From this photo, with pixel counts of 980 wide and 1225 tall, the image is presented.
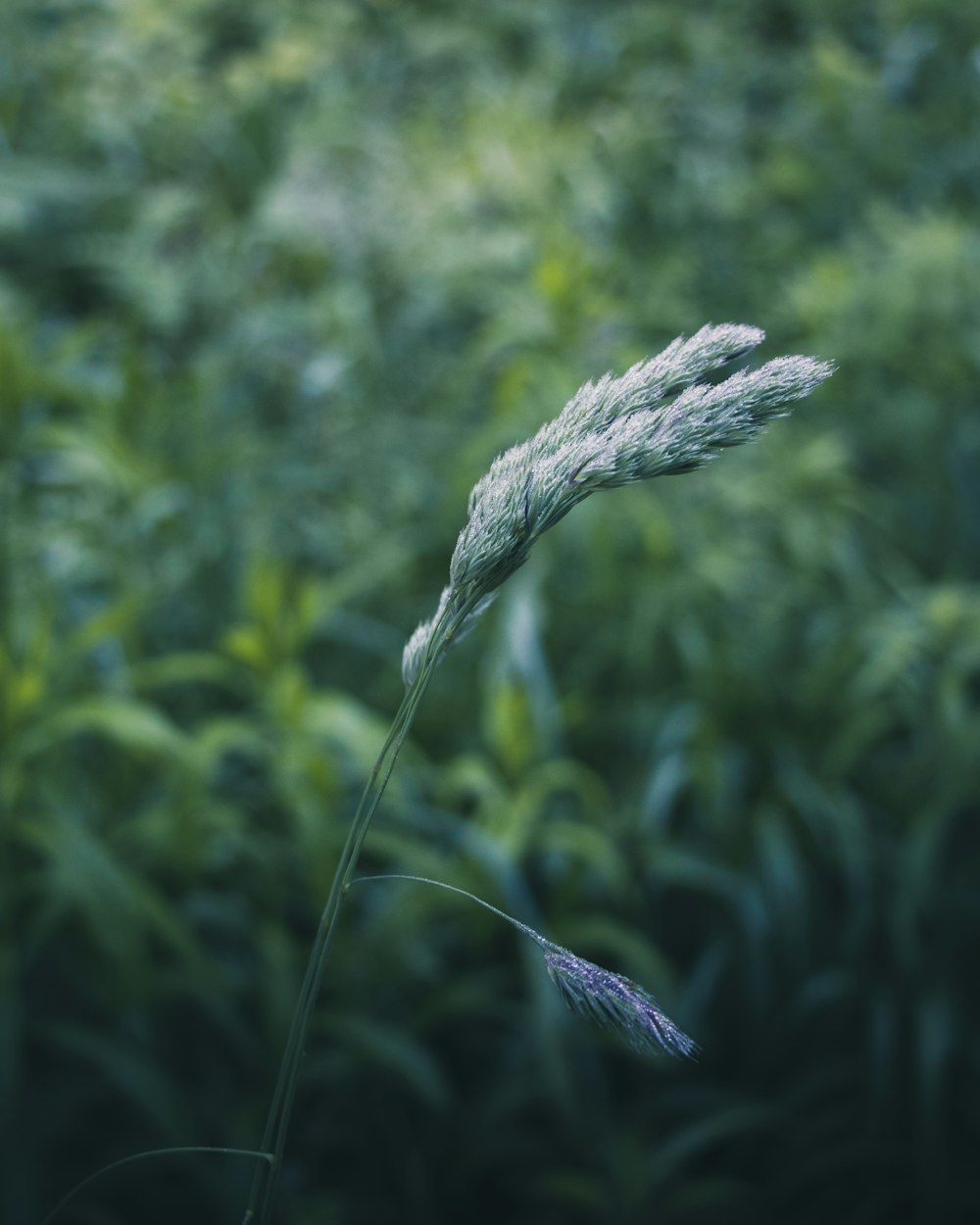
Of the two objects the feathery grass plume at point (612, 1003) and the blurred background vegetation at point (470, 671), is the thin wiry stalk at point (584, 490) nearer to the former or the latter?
the feathery grass plume at point (612, 1003)

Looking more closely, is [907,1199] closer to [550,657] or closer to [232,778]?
[550,657]

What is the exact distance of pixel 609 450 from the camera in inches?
22.9

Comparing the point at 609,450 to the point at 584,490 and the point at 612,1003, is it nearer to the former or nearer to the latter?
A: the point at 584,490

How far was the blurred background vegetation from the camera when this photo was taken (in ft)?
5.98

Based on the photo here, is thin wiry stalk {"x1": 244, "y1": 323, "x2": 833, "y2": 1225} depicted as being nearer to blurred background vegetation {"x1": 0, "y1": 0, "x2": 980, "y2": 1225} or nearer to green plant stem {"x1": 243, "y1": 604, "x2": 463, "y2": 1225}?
green plant stem {"x1": 243, "y1": 604, "x2": 463, "y2": 1225}

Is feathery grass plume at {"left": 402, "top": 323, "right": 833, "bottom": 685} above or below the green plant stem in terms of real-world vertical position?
above

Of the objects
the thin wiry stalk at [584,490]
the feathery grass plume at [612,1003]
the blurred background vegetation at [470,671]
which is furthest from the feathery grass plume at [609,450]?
the blurred background vegetation at [470,671]

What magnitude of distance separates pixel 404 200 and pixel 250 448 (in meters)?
1.21

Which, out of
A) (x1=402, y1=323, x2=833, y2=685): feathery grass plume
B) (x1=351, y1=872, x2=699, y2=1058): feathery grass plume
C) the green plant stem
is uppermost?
(x1=402, y1=323, x2=833, y2=685): feathery grass plume

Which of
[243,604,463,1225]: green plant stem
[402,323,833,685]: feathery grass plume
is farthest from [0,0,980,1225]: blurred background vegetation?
[402,323,833,685]: feathery grass plume

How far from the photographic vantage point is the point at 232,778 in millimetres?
2266

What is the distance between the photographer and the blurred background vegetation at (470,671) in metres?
1.82

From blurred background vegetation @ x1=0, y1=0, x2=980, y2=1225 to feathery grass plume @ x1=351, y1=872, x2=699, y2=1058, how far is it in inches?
50.1

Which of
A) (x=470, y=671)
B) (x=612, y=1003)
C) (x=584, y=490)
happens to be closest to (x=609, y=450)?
(x=584, y=490)
